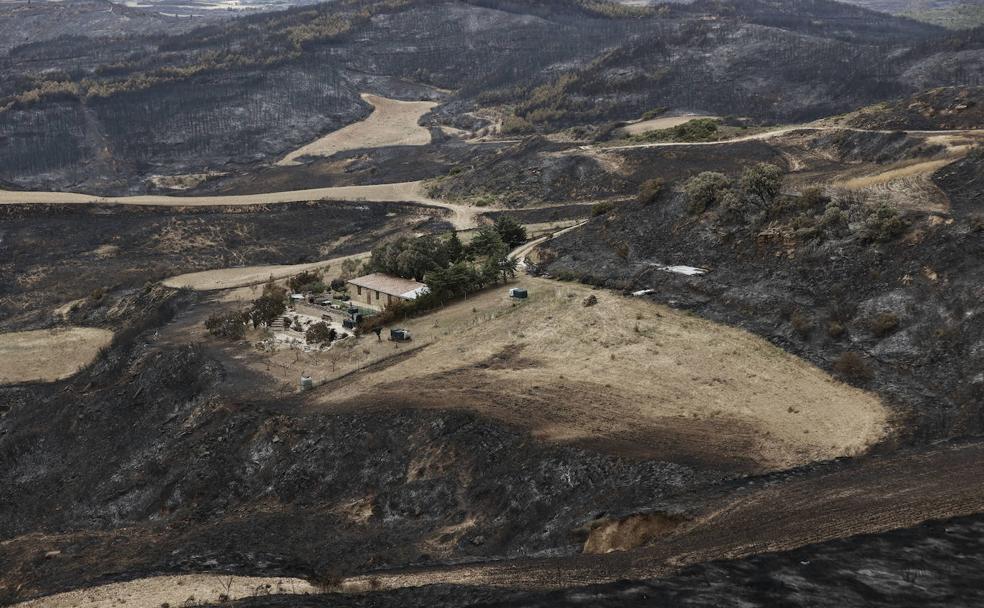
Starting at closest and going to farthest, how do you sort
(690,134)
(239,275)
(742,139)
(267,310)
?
(267,310) → (239,275) → (742,139) → (690,134)

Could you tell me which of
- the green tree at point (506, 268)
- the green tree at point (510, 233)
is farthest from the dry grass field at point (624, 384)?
the green tree at point (510, 233)

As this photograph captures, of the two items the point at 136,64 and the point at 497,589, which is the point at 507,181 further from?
the point at 136,64

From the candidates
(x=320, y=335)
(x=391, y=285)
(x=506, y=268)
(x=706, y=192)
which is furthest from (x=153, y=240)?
(x=706, y=192)

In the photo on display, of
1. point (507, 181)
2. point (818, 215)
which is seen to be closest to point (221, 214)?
point (507, 181)

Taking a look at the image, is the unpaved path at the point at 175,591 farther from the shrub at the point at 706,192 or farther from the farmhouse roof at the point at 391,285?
the shrub at the point at 706,192

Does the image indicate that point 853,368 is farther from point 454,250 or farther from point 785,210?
point 454,250

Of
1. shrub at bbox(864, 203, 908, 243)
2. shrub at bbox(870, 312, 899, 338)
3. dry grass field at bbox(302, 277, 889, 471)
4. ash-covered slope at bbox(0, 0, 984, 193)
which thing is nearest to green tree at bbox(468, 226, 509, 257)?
dry grass field at bbox(302, 277, 889, 471)
